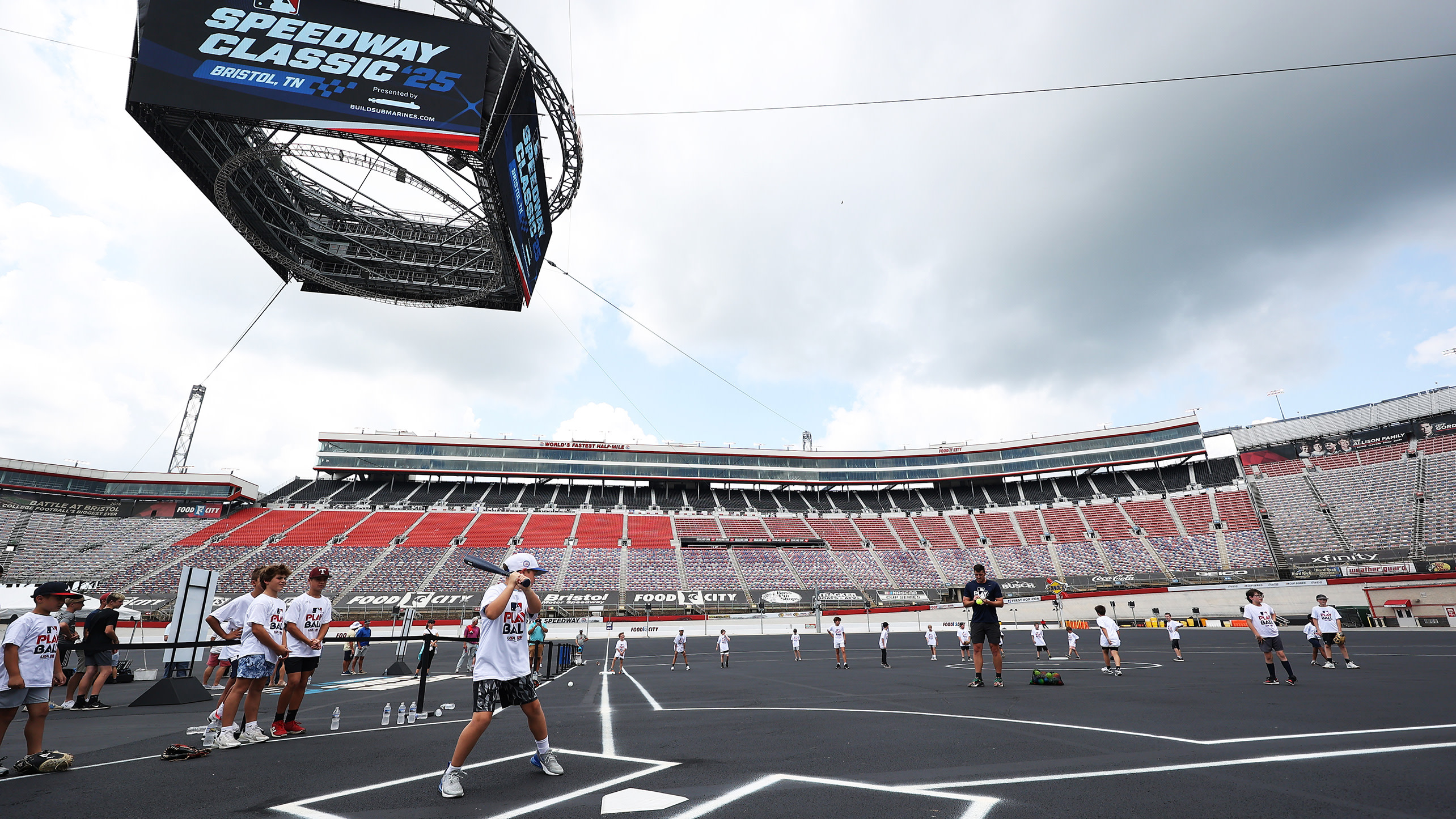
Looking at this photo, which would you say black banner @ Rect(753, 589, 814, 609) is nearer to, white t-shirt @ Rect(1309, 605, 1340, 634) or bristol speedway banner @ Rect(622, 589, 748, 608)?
bristol speedway banner @ Rect(622, 589, 748, 608)

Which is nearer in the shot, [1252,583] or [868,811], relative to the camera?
[868,811]

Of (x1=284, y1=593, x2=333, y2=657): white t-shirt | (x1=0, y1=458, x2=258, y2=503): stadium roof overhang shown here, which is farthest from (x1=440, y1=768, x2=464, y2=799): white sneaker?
(x1=0, y1=458, x2=258, y2=503): stadium roof overhang

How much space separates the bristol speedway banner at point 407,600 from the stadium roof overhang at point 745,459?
25.3m

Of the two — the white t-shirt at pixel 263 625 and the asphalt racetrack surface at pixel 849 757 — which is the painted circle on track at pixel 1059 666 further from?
the white t-shirt at pixel 263 625

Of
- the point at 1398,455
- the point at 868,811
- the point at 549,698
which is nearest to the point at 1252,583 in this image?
the point at 1398,455

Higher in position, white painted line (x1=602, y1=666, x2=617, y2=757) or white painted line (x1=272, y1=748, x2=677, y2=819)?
white painted line (x1=272, y1=748, x2=677, y2=819)

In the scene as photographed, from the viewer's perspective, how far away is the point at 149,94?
1422cm

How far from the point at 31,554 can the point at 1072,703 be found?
234ft

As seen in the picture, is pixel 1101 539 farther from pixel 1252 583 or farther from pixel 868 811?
pixel 868 811

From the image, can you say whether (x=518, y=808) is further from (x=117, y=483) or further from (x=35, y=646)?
(x=117, y=483)

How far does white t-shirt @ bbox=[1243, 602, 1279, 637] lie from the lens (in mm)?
10655

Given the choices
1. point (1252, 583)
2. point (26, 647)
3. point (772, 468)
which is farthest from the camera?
point (772, 468)

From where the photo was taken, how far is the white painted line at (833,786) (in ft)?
11.6

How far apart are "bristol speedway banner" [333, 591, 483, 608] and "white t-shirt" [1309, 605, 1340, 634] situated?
41763 mm
